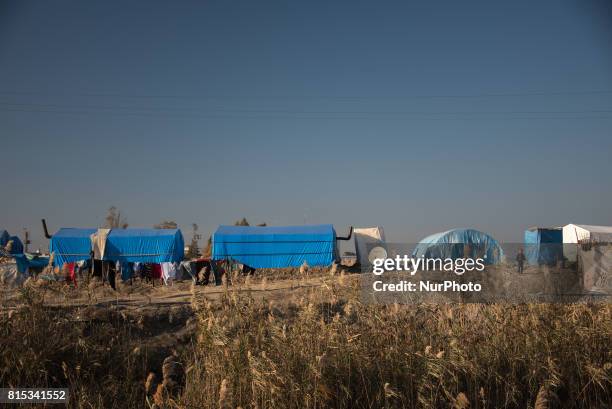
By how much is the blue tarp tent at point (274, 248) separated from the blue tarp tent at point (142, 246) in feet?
7.25

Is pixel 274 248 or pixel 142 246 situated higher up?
pixel 142 246

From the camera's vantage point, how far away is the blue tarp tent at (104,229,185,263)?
73.9 ft

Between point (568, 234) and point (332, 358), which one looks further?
point (568, 234)

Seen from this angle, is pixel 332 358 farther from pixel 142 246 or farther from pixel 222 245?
pixel 142 246

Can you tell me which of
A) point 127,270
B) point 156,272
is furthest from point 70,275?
point 127,270

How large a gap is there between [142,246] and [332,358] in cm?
2085

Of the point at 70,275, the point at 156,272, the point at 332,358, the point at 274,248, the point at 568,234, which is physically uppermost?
the point at 568,234

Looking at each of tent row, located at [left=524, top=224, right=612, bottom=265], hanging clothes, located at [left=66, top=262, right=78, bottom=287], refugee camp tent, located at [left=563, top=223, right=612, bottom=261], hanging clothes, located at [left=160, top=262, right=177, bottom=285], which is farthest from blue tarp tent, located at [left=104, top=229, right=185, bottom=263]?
refugee camp tent, located at [left=563, top=223, right=612, bottom=261]

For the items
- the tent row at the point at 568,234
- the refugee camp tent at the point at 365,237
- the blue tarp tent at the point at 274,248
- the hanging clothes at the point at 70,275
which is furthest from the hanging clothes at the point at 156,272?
the tent row at the point at 568,234

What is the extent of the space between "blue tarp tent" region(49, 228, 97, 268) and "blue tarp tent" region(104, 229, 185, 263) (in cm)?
159

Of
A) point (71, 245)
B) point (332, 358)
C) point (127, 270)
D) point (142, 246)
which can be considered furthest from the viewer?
point (71, 245)

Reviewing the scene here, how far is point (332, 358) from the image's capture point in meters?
3.84

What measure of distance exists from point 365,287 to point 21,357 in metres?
4.19

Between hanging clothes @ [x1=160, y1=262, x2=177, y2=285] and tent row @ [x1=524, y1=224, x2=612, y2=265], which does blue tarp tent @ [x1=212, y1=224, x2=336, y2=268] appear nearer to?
hanging clothes @ [x1=160, y1=262, x2=177, y2=285]
